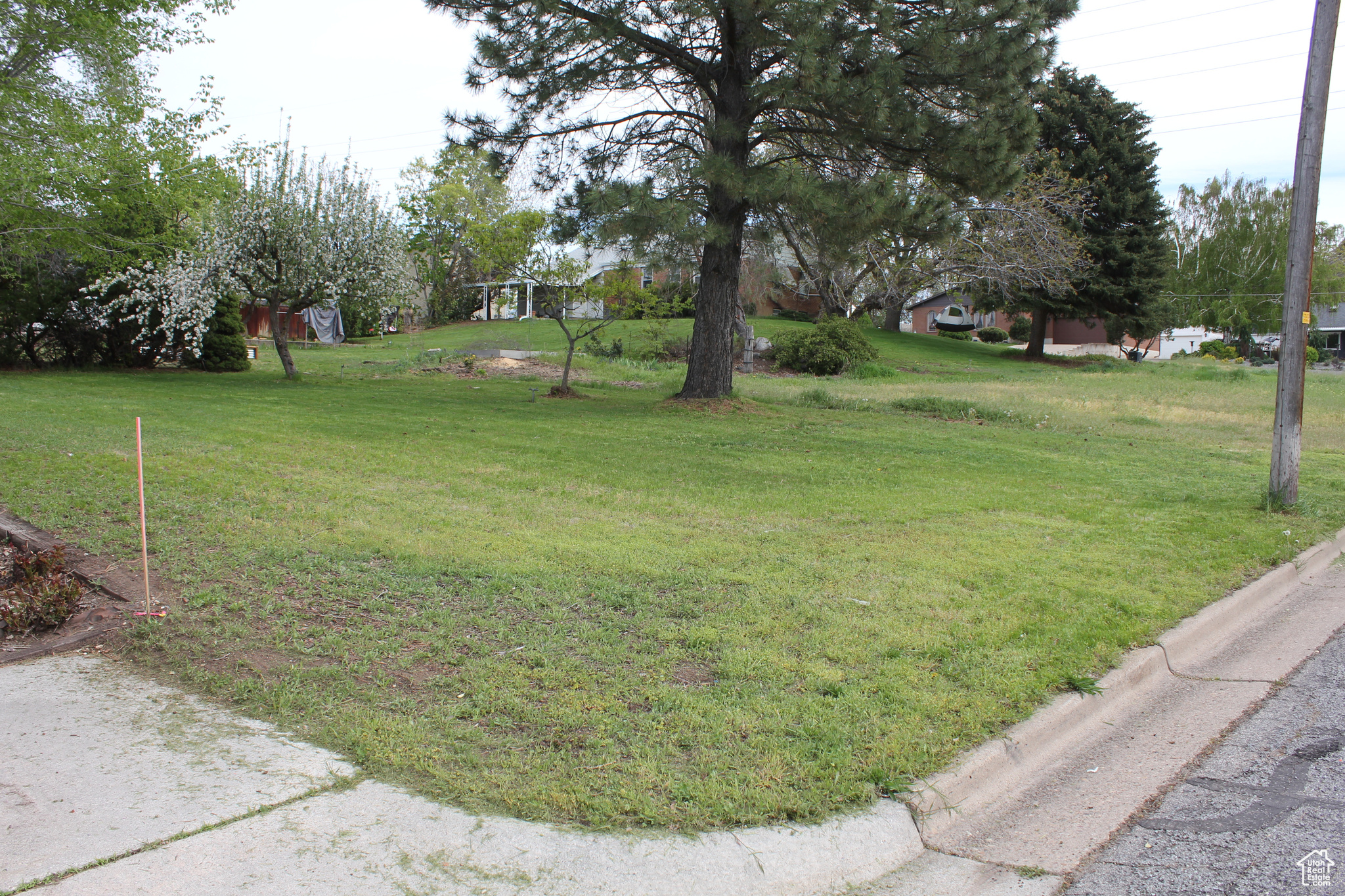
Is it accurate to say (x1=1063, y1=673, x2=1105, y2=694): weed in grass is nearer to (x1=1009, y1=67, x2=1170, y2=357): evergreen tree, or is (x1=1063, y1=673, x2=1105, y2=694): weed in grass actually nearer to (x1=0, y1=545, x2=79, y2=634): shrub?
(x1=0, y1=545, x2=79, y2=634): shrub

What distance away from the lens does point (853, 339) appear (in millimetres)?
31266

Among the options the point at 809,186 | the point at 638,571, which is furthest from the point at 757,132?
the point at 638,571

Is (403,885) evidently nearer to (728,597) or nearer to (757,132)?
(728,597)

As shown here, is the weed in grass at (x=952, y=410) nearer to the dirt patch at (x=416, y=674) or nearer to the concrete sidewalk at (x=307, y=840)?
the dirt patch at (x=416, y=674)

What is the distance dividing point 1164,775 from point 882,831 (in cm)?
156

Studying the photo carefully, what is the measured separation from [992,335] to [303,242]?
49523 mm

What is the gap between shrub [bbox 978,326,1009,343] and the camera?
58375 mm

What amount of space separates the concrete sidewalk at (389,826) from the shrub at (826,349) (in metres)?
26.7

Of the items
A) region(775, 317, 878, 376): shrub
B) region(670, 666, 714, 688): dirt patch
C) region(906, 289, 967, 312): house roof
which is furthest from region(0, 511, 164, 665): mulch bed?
region(906, 289, 967, 312): house roof

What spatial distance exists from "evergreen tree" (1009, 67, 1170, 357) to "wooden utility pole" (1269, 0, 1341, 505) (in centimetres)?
2989

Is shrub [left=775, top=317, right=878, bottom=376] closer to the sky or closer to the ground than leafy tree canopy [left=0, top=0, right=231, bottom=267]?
closer to the ground

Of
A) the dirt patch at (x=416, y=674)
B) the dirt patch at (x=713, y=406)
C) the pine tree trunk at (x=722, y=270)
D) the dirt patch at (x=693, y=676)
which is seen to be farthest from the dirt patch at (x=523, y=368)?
the dirt patch at (x=693, y=676)

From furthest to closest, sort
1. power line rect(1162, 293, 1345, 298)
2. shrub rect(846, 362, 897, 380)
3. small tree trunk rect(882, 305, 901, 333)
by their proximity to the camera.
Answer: power line rect(1162, 293, 1345, 298), small tree trunk rect(882, 305, 901, 333), shrub rect(846, 362, 897, 380)

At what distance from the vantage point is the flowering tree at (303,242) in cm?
1783
